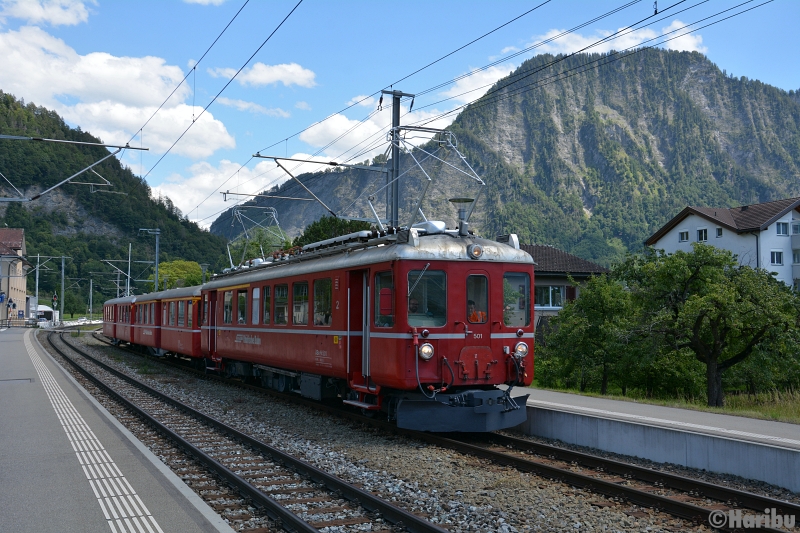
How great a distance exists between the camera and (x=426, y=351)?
408 inches

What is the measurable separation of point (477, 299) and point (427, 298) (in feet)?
2.73

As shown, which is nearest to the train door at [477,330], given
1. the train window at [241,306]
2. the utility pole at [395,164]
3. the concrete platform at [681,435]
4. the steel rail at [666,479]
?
the steel rail at [666,479]

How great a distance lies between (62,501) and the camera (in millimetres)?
7129

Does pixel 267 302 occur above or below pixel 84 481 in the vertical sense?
above

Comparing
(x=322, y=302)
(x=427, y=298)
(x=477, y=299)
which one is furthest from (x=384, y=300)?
(x=322, y=302)

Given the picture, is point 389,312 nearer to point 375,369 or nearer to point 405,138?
point 375,369

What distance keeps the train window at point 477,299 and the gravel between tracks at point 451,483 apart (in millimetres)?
2001

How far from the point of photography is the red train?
10461 mm

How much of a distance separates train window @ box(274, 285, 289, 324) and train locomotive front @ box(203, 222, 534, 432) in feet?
4.83

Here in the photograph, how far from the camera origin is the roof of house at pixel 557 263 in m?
Answer: 47.1

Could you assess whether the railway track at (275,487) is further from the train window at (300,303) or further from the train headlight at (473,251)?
the train headlight at (473,251)

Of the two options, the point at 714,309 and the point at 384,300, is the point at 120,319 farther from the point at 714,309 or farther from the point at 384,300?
the point at 384,300

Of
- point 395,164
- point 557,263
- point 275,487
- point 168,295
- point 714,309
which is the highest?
point 395,164

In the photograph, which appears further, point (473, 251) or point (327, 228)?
point (327, 228)
